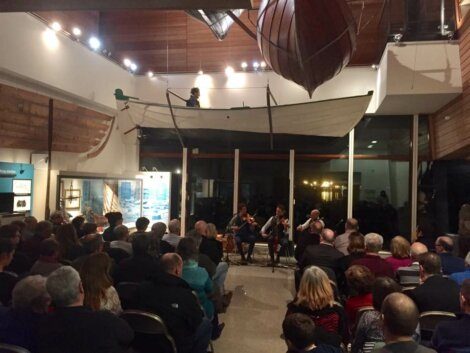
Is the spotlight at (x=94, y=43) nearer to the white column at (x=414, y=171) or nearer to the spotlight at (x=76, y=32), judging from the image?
the spotlight at (x=76, y=32)

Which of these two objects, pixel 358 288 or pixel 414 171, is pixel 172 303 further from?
pixel 414 171

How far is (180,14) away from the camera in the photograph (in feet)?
23.5

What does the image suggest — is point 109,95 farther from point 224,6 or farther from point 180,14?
point 224,6

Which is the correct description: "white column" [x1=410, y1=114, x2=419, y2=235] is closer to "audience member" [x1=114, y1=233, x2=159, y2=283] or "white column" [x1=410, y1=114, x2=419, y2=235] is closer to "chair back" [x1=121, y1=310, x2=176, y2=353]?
"audience member" [x1=114, y1=233, x2=159, y2=283]

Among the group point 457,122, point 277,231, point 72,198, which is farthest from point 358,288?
point 72,198

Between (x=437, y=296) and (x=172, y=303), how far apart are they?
1.65 meters

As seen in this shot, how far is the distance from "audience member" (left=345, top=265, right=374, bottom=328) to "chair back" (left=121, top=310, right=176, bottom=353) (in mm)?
1213

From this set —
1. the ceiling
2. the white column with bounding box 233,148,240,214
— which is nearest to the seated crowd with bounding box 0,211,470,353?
the white column with bounding box 233,148,240,214

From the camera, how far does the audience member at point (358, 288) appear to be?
245cm

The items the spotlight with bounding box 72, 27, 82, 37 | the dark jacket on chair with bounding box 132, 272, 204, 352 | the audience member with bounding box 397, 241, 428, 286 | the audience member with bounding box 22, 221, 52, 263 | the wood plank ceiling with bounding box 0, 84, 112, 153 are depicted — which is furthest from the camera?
the spotlight with bounding box 72, 27, 82, 37

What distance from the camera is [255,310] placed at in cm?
429

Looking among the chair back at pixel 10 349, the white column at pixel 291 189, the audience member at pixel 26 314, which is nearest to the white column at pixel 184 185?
the white column at pixel 291 189

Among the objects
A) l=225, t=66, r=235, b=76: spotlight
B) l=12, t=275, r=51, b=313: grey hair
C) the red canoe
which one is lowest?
l=12, t=275, r=51, b=313: grey hair

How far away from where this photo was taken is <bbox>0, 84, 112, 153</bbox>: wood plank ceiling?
15.3 ft
